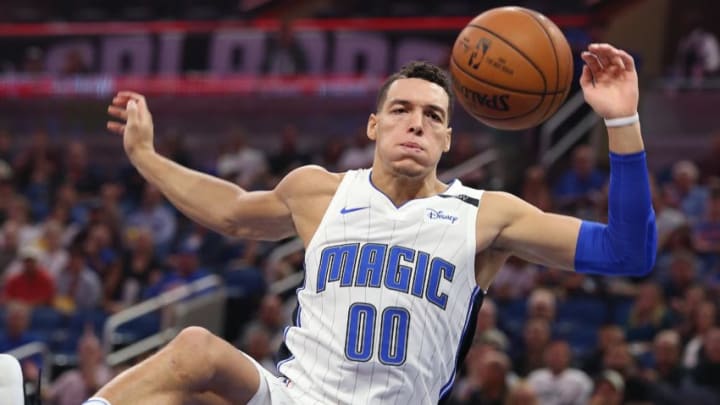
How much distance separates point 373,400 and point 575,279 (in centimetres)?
668

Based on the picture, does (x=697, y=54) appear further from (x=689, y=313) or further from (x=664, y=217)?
(x=689, y=313)

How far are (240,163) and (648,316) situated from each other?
605 centimetres

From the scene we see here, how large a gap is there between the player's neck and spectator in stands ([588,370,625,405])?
443cm

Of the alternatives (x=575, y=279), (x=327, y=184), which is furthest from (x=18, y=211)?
(x=327, y=184)

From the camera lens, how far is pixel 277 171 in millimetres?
14320

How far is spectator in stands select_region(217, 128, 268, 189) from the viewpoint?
13836 millimetres

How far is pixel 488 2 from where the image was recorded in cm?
1708

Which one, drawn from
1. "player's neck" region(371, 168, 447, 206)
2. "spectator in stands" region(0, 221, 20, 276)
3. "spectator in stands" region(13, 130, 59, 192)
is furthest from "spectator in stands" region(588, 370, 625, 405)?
"spectator in stands" region(13, 130, 59, 192)

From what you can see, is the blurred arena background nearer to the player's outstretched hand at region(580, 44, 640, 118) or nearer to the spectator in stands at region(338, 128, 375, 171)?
the spectator in stands at region(338, 128, 375, 171)

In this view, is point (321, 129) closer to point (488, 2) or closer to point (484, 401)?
point (488, 2)

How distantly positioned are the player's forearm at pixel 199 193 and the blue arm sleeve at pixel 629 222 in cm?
149

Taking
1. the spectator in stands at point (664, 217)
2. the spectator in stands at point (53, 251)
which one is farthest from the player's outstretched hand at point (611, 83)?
the spectator in stands at point (53, 251)

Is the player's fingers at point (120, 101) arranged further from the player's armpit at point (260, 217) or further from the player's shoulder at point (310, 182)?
the player's shoulder at point (310, 182)

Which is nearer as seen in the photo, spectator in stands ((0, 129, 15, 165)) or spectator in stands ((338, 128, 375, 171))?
spectator in stands ((338, 128, 375, 171))
